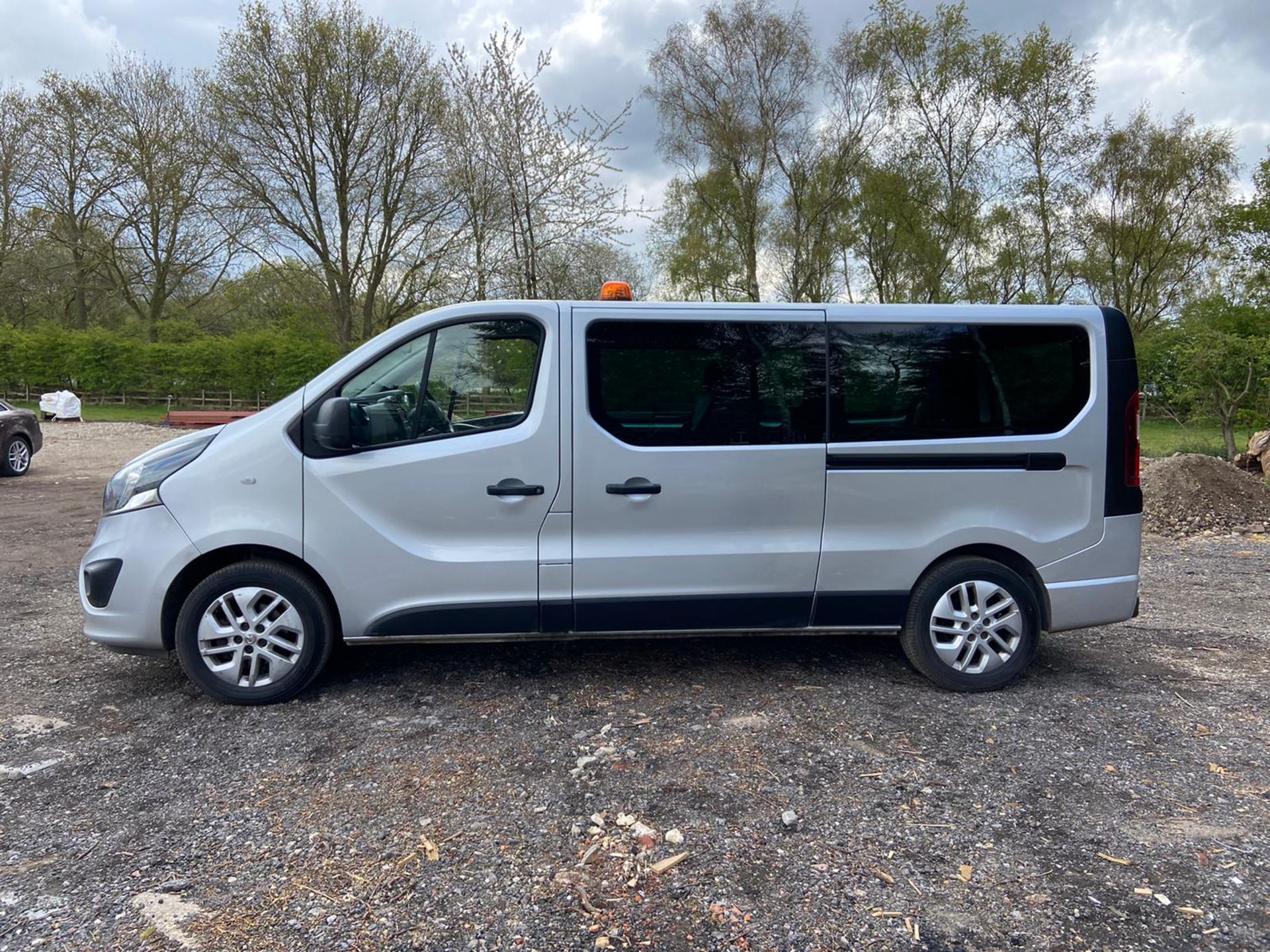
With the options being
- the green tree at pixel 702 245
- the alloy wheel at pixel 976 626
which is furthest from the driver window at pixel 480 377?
the green tree at pixel 702 245

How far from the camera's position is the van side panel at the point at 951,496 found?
13.3 ft

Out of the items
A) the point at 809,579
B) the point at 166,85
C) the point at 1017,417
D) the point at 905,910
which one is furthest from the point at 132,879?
the point at 166,85

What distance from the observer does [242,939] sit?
2.33 m

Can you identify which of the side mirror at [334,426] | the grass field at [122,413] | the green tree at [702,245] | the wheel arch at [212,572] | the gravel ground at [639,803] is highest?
the green tree at [702,245]

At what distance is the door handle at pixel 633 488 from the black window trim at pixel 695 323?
151 millimetres

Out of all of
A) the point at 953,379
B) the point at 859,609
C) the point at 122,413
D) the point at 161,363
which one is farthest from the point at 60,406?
the point at 953,379

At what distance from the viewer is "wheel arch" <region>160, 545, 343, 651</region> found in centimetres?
385

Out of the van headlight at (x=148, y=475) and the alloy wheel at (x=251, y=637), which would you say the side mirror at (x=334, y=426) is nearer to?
the van headlight at (x=148, y=475)

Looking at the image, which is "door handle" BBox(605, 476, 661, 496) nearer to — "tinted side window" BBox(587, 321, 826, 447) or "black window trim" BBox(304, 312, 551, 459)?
"tinted side window" BBox(587, 321, 826, 447)

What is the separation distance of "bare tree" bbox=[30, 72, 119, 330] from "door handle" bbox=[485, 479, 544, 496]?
3231 centimetres

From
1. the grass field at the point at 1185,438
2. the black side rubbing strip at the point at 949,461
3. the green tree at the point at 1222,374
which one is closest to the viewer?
the black side rubbing strip at the point at 949,461

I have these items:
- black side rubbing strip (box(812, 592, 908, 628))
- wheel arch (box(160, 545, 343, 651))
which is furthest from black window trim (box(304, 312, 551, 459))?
black side rubbing strip (box(812, 592, 908, 628))

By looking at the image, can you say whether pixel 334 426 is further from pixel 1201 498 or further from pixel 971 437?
pixel 1201 498

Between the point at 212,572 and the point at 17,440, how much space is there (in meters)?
12.1
